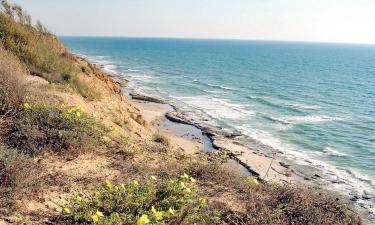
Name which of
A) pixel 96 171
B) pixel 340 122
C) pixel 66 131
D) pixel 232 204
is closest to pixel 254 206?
pixel 232 204

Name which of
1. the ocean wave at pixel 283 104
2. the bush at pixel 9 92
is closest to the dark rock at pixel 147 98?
the ocean wave at pixel 283 104

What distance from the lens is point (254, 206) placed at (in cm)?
780

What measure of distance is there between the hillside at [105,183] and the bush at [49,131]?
0.08 ft

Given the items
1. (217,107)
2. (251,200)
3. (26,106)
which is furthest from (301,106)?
(26,106)

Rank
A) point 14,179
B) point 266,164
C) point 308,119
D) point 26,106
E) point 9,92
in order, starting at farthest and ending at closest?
1. point 308,119
2. point 266,164
3. point 9,92
4. point 26,106
5. point 14,179

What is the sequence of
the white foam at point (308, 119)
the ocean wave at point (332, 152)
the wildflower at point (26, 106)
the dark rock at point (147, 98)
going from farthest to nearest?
1. the dark rock at point (147, 98)
2. the white foam at point (308, 119)
3. the ocean wave at point (332, 152)
4. the wildflower at point (26, 106)

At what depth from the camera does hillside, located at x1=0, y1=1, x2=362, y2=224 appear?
6.45 metres

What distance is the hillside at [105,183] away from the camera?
645 cm

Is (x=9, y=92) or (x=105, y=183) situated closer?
(x=105, y=183)

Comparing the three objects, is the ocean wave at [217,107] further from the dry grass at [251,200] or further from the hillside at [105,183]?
the dry grass at [251,200]

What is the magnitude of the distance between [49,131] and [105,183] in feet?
8.17

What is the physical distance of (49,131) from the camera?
9.42 meters

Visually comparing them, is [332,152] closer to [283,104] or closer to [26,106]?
[283,104]

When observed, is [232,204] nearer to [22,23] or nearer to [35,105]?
[35,105]
